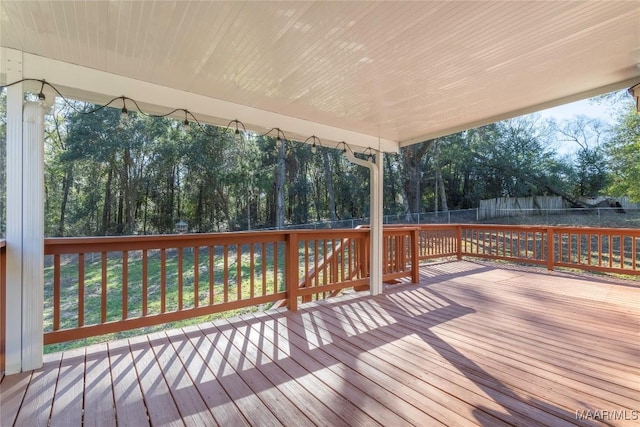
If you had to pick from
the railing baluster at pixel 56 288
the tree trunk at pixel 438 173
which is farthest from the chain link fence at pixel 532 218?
the railing baluster at pixel 56 288

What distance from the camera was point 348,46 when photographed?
1921mm

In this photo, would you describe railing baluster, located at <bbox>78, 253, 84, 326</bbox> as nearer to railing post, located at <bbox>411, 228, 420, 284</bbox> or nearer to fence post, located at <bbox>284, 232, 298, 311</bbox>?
fence post, located at <bbox>284, 232, 298, 311</bbox>

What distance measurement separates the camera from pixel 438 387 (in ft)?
5.95

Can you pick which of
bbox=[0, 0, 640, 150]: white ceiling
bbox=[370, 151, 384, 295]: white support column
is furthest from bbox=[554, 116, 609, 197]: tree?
bbox=[0, 0, 640, 150]: white ceiling

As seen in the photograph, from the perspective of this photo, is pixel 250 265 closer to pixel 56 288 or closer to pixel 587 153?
pixel 56 288

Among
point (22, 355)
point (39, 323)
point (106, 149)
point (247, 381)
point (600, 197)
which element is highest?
point (106, 149)

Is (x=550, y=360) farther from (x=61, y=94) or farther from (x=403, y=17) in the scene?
(x=61, y=94)

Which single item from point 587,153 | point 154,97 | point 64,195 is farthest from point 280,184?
point 587,153

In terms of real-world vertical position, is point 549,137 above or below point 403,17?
above

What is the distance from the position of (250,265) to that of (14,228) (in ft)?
6.44

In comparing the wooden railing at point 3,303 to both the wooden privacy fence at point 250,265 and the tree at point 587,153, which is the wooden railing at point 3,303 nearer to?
the wooden privacy fence at point 250,265

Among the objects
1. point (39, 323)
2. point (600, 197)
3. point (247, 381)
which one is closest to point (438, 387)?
point (247, 381)

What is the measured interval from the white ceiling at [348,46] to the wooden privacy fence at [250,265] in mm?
1310

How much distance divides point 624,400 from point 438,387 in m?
1.02
